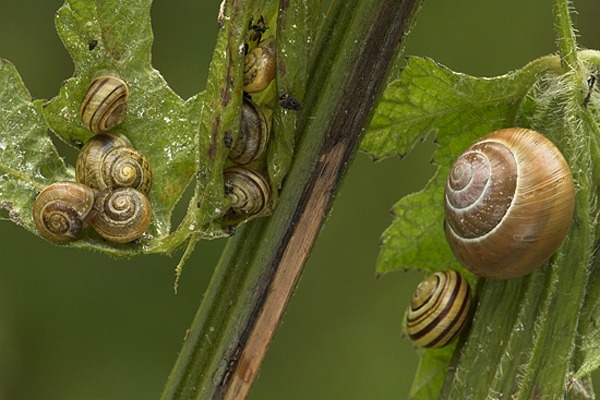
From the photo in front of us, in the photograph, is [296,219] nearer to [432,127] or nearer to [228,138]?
[228,138]

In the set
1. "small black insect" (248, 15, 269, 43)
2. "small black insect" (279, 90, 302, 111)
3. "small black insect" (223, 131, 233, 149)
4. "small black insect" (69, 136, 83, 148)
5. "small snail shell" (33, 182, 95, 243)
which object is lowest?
"small snail shell" (33, 182, 95, 243)

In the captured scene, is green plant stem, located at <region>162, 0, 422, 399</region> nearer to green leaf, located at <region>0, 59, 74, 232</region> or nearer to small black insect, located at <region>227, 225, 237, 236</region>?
small black insect, located at <region>227, 225, 237, 236</region>

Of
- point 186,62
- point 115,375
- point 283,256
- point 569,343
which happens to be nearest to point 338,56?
point 283,256

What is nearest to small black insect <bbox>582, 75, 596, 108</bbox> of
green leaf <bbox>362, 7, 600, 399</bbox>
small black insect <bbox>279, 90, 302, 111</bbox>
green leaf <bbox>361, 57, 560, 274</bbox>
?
green leaf <bbox>362, 7, 600, 399</bbox>

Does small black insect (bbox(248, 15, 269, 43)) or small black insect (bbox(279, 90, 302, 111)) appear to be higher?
small black insect (bbox(248, 15, 269, 43))

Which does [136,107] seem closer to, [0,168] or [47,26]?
[0,168]

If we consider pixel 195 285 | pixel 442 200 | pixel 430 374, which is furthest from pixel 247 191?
pixel 195 285
